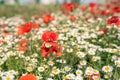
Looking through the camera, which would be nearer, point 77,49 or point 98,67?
point 98,67

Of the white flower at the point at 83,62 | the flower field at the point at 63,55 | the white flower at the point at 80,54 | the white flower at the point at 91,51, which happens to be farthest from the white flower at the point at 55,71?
the white flower at the point at 91,51

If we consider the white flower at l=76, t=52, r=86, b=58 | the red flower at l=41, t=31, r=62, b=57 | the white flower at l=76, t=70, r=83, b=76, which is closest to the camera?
the white flower at l=76, t=70, r=83, b=76

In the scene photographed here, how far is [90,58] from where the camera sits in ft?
14.5

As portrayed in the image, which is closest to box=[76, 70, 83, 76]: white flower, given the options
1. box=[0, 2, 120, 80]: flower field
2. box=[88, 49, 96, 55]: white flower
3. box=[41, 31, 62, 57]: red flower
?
box=[0, 2, 120, 80]: flower field

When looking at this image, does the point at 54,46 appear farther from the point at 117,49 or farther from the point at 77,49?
the point at 117,49

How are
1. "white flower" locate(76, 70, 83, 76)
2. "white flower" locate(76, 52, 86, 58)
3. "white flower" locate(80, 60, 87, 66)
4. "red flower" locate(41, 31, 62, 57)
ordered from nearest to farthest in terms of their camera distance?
"white flower" locate(76, 70, 83, 76) < "red flower" locate(41, 31, 62, 57) < "white flower" locate(80, 60, 87, 66) < "white flower" locate(76, 52, 86, 58)

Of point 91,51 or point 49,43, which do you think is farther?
point 91,51

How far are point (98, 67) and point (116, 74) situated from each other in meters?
0.47

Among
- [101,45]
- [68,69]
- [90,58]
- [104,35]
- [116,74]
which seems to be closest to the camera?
[116,74]

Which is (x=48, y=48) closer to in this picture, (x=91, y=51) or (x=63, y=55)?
(x=63, y=55)

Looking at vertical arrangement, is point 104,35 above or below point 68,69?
above

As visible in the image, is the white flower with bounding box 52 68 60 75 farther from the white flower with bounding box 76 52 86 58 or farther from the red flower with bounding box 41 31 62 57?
the white flower with bounding box 76 52 86 58

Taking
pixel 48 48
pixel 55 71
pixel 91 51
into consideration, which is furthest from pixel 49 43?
pixel 91 51

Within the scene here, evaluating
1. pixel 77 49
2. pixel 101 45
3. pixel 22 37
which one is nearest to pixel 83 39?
pixel 101 45
